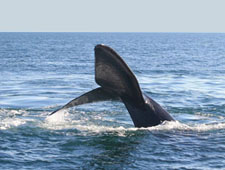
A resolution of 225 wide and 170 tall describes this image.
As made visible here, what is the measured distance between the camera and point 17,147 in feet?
33.3

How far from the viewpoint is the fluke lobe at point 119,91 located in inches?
333

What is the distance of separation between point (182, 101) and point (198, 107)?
1414 mm

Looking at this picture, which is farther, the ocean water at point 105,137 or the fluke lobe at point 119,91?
the ocean water at point 105,137

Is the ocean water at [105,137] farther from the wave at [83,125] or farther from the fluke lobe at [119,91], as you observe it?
the fluke lobe at [119,91]

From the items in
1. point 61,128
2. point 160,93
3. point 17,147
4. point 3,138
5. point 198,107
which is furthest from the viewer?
point 160,93

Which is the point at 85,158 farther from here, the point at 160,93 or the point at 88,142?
the point at 160,93

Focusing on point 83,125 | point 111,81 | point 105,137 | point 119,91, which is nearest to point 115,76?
point 111,81

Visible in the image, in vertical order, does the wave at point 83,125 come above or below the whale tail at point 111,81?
below

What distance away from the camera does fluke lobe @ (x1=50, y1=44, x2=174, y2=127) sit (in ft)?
27.8

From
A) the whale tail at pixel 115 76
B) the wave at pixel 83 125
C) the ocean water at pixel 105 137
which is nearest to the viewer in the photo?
the whale tail at pixel 115 76

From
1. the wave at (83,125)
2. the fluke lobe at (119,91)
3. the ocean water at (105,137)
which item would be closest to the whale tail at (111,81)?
the fluke lobe at (119,91)

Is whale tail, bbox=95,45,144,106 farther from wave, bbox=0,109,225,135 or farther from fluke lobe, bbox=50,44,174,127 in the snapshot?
wave, bbox=0,109,225,135

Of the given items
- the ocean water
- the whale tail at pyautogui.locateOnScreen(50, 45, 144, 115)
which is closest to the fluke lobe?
the whale tail at pyautogui.locateOnScreen(50, 45, 144, 115)

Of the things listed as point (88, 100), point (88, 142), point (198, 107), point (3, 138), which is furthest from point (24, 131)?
point (198, 107)
